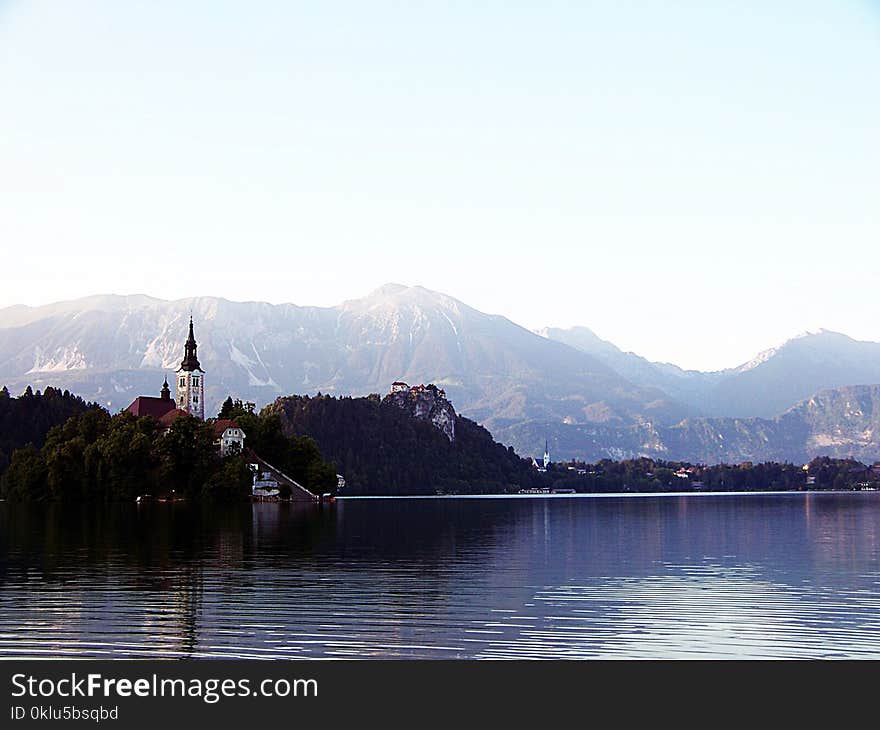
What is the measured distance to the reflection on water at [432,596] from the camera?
31156mm

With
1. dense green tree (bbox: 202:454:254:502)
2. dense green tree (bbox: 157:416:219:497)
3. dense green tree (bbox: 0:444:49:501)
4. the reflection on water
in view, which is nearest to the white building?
dense green tree (bbox: 157:416:219:497)

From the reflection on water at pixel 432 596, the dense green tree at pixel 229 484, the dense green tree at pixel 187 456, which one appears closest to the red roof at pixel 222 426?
the dense green tree at pixel 187 456

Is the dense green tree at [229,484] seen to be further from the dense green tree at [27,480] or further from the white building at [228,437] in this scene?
the dense green tree at [27,480]

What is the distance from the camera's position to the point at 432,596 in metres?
42.2

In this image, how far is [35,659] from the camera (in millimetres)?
28469

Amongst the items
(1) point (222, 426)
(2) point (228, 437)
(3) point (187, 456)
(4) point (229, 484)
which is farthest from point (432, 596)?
(1) point (222, 426)

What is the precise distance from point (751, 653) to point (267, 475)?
145398 mm

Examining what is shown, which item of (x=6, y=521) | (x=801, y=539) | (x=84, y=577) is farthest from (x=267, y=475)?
(x=84, y=577)

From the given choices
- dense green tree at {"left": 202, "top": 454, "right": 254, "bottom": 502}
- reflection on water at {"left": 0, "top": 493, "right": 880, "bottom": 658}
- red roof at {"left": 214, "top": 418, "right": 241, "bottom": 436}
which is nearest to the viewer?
reflection on water at {"left": 0, "top": 493, "right": 880, "bottom": 658}

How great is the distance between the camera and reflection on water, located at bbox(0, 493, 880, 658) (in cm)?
3116

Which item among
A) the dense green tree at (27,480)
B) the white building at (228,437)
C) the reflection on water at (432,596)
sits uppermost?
the white building at (228,437)

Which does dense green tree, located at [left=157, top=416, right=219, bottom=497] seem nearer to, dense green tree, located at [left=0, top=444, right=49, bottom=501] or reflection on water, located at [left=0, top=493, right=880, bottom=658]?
dense green tree, located at [left=0, top=444, right=49, bottom=501]

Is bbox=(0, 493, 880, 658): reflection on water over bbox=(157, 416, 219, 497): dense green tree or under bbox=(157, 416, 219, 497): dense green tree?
under
